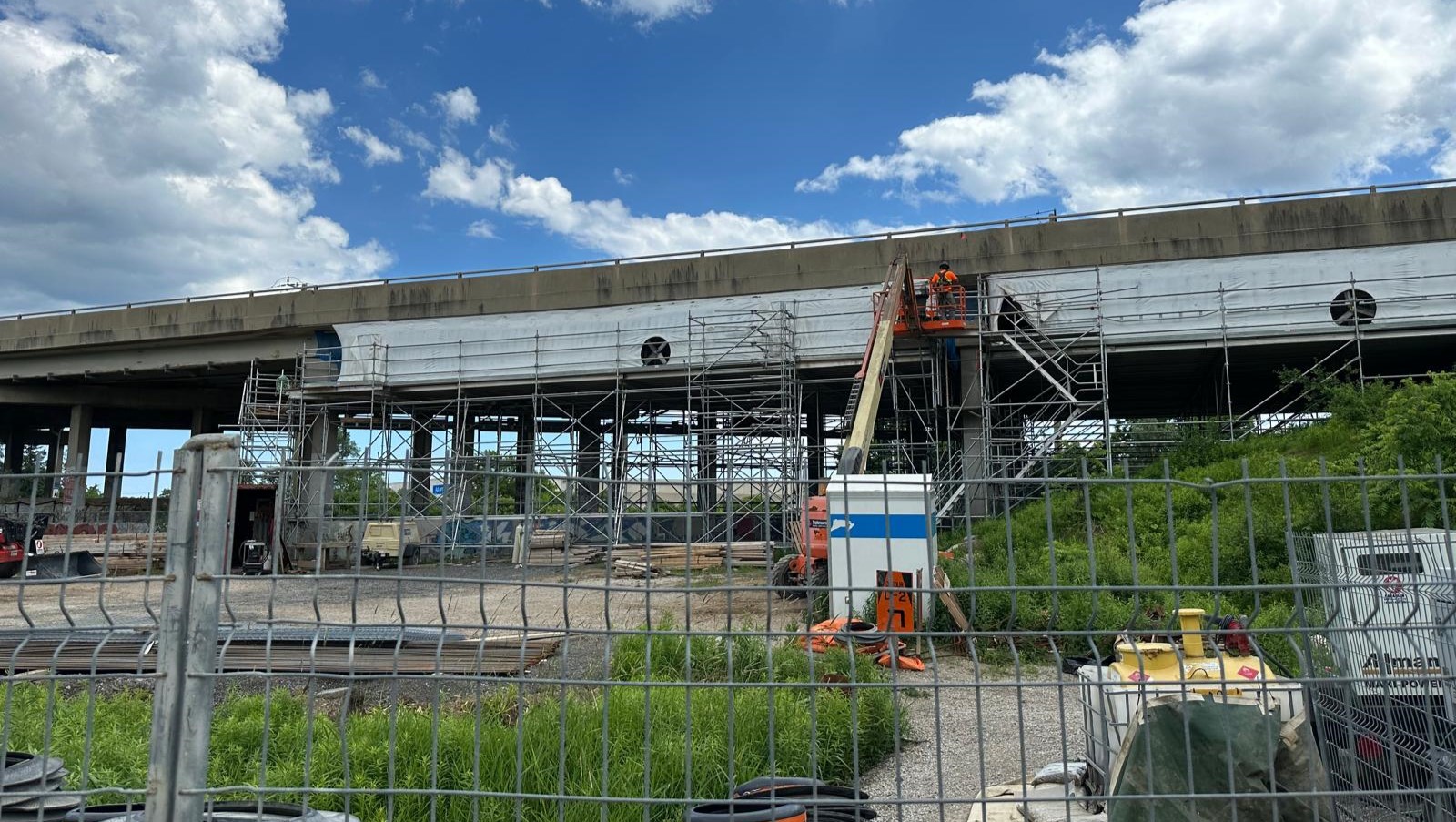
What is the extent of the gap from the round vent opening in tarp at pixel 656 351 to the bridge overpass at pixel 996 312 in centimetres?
15

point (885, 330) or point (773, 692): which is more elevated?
point (885, 330)

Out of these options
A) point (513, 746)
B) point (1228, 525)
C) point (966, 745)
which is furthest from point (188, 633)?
point (1228, 525)

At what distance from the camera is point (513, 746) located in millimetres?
4227

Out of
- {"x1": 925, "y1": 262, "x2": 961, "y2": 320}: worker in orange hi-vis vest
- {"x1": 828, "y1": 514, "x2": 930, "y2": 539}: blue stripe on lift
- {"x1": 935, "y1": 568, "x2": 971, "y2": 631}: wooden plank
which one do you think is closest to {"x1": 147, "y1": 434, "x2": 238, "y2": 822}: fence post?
{"x1": 935, "y1": 568, "x2": 971, "y2": 631}: wooden plank

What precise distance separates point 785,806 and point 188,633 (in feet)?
6.29

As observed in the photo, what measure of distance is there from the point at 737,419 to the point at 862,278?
461 centimetres

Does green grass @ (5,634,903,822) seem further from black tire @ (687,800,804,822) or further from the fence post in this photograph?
the fence post

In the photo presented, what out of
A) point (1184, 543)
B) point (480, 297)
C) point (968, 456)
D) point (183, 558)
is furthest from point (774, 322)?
point (183, 558)

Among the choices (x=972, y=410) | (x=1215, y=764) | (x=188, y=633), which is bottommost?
(x=1215, y=764)

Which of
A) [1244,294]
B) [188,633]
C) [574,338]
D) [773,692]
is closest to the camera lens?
[188,633]

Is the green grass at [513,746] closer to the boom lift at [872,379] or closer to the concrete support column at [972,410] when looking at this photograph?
the boom lift at [872,379]

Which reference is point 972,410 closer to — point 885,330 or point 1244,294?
point 885,330

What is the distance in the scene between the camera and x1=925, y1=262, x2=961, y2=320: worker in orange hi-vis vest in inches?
702

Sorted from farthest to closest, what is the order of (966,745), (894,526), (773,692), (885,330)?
(885,330)
(894,526)
(966,745)
(773,692)
